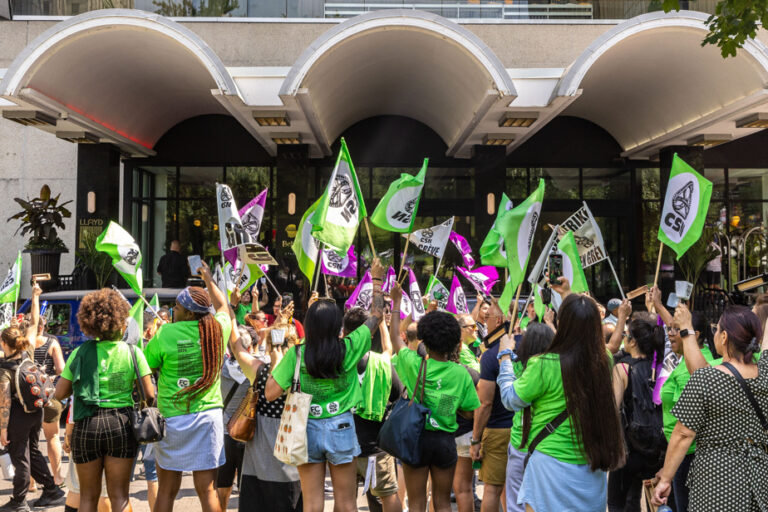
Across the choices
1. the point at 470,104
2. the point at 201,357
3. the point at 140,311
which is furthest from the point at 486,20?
the point at 201,357

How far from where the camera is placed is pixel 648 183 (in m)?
18.0

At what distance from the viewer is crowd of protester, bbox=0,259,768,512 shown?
3961 mm

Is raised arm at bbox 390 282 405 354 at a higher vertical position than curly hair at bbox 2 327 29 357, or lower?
higher

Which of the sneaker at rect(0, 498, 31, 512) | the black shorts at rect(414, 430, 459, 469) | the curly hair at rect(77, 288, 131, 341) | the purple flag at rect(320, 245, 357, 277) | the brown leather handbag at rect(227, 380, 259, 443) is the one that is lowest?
the sneaker at rect(0, 498, 31, 512)

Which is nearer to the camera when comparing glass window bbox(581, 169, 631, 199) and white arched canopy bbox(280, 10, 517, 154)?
white arched canopy bbox(280, 10, 517, 154)

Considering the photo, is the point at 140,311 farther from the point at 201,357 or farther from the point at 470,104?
the point at 470,104

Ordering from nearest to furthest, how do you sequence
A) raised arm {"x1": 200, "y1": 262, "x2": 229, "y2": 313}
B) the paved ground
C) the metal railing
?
raised arm {"x1": 200, "y1": 262, "x2": 229, "y2": 313}
the paved ground
the metal railing

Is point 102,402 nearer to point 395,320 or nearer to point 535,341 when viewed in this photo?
point 395,320

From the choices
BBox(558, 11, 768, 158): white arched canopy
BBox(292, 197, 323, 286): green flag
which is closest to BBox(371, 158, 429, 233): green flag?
BBox(292, 197, 323, 286): green flag

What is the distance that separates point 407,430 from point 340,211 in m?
2.70

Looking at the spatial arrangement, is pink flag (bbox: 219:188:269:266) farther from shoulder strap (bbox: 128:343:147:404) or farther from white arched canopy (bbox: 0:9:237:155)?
shoulder strap (bbox: 128:343:147:404)

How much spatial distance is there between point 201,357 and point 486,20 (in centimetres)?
1408

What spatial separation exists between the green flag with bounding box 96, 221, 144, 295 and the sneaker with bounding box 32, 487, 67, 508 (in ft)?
7.01

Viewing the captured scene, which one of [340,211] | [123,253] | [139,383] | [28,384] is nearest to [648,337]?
[340,211]
